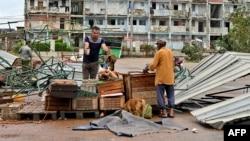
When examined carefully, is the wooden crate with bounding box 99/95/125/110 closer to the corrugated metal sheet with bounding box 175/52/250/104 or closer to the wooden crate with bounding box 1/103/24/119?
the corrugated metal sheet with bounding box 175/52/250/104

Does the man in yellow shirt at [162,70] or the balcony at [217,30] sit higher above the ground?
the balcony at [217,30]

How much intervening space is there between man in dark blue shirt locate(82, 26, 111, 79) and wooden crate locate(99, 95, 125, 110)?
4.65ft

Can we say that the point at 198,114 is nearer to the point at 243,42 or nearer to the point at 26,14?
the point at 243,42

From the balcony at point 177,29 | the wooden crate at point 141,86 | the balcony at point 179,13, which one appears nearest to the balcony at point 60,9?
the balcony at point 177,29

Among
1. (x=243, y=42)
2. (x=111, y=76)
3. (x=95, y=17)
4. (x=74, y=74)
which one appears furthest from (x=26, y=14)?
(x=111, y=76)

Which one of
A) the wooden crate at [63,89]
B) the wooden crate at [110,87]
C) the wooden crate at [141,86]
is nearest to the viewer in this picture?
the wooden crate at [63,89]

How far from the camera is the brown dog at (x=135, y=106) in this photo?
964 centimetres

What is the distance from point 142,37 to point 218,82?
6504cm

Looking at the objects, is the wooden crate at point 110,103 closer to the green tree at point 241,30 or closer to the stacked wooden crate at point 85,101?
the stacked wooden crate at point 85,101

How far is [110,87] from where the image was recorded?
10078mm

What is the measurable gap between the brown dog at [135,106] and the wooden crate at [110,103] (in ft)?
0.43

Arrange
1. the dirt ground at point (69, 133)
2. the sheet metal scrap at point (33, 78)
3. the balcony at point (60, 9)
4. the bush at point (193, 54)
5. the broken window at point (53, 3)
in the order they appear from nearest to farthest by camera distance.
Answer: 1. the dirt ground at point (69, 133)
2. the sheet metal scrap at point (33, 78)
3. the bush at point (193, 54)
4. the balcony at point (60, 9)
5. the broken window at point (53, 3)

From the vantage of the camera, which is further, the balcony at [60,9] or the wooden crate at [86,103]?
the balcony at [60,9]

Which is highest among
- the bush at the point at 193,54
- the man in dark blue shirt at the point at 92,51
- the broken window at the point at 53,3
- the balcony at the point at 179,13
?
the broken window at the point at 53,3
